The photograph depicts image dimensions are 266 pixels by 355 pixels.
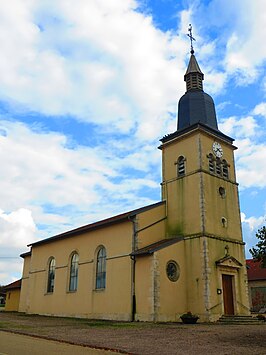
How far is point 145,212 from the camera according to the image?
23703 mm

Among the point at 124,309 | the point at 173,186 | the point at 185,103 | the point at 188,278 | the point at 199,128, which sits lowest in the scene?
the point at 124,309

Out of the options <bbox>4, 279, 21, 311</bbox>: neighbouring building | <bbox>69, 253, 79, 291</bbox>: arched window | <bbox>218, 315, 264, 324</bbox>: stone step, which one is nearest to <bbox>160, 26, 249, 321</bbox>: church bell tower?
<bbox>218, 315, 264, 324</bbox>: stone step

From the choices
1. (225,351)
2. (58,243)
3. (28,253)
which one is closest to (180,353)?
(225,351)

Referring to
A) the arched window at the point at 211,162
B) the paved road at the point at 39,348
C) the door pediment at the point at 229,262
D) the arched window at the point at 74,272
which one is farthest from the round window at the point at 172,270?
the paved road at the point at 39,348

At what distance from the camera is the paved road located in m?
8.98

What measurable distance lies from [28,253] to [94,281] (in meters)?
13.3

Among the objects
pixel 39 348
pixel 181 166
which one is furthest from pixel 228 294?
pixel 39 348

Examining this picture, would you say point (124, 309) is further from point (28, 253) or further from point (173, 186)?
point (28, 253)

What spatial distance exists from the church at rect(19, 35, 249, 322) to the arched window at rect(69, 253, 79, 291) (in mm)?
69

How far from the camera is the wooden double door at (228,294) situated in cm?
2280

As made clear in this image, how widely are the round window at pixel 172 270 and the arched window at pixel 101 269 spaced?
4.69m

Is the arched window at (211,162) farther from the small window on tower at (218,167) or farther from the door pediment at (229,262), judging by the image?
the door pediment at (229,262)

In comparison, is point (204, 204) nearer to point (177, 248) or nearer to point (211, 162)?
point (177, 248)

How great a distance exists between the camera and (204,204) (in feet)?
76.5
